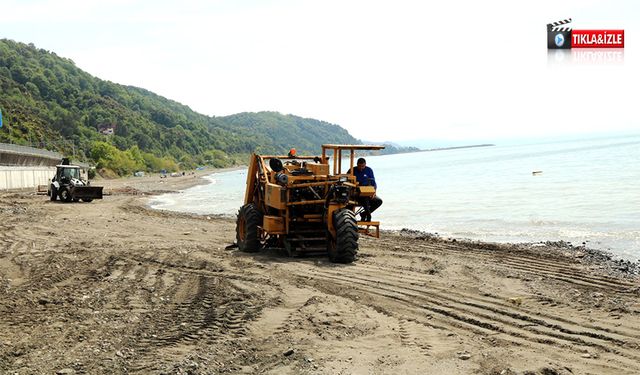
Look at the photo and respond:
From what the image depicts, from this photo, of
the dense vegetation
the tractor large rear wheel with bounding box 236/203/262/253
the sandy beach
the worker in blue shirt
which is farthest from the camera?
the dense vegetation

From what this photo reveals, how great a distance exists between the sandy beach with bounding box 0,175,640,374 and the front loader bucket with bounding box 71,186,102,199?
1827 centimetres

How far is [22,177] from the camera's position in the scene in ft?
176

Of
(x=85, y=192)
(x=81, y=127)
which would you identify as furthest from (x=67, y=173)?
(x=81, y=127)

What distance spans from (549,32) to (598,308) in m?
11.9

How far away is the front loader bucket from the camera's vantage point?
99.7 feet

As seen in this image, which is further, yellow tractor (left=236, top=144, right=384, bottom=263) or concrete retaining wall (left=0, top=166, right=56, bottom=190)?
concrete retaining wall (left=0, top=166, right=56, bottom=190)

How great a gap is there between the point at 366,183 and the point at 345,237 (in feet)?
5.49

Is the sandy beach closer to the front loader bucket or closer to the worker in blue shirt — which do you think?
the worker in blue shirt

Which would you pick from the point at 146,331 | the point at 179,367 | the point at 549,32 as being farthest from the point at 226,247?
the point at 549,32

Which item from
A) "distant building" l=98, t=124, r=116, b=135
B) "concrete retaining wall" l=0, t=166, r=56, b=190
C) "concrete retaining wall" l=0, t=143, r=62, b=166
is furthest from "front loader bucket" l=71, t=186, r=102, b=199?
"distant building" l=98, t=124, r=116, b=135

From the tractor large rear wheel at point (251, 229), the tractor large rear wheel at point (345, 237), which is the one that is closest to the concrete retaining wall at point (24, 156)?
the tractor large rear wheel at point (251, 229)

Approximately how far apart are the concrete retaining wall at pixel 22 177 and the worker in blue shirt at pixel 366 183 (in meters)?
40.0

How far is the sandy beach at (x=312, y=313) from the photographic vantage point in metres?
5.76

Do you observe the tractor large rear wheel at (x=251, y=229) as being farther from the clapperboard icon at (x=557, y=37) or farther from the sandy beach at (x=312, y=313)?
the clapperboard icon at (x=557, y=37)
